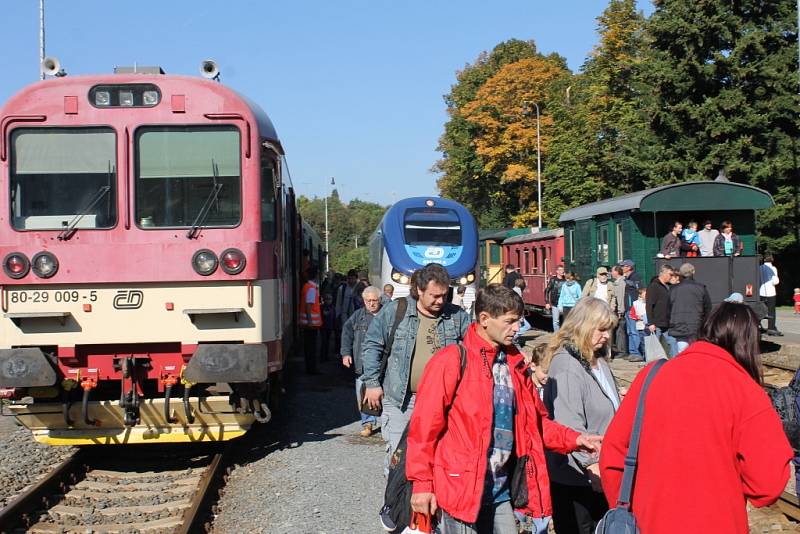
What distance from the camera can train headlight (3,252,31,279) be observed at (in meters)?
8.24

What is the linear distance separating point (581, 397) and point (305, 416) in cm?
770

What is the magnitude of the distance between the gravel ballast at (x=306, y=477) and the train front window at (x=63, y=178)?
2.75 meters

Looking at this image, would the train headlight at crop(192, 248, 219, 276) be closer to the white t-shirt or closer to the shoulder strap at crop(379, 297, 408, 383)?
the shoulder strap at crop(379, 297, 408, 383)

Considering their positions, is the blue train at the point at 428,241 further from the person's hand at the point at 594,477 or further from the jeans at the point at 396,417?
the person's hand at the point at 594,477

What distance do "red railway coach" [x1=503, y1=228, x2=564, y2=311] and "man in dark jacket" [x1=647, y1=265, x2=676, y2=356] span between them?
12.2m

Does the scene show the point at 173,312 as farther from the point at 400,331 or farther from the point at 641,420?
the point at 641,420

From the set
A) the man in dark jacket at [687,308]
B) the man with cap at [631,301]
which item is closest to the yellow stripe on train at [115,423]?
the man in dark jacket at [687,308]

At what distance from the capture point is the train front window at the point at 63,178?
8.51 meters

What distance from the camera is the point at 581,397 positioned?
189 inches

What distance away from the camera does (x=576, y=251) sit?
948 inches

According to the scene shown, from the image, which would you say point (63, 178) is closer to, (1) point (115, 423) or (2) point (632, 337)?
(1) point (115, 423)

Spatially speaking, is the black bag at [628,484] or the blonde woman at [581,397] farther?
the blonde woman at [581,397]

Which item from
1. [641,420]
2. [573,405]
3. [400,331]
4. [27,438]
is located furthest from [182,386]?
[641,420]

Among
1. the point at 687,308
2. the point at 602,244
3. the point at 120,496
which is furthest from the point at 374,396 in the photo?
the point at 602,244
